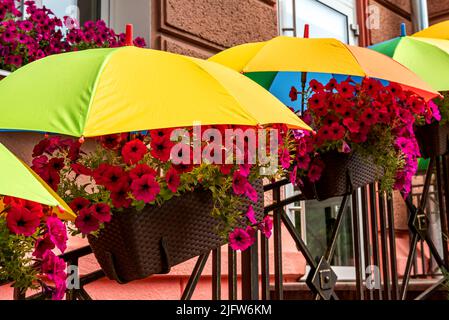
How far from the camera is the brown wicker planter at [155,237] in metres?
2.02

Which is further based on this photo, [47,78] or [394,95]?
[394,95]

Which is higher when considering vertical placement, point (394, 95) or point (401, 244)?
point (394, 95)

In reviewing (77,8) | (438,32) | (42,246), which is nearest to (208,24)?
(77,8)

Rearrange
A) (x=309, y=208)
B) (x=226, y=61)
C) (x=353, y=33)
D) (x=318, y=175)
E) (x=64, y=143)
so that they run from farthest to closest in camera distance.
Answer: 1. (x=353, y=33)
2. (x=309, y=208)
3. (x=226, y=61)
4. (x=318, y=175)
5. (x=64, y=143)

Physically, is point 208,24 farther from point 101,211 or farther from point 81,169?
point 101,211

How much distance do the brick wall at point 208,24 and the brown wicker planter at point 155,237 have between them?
2.16 metres

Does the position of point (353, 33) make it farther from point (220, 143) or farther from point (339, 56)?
point (220, 143)

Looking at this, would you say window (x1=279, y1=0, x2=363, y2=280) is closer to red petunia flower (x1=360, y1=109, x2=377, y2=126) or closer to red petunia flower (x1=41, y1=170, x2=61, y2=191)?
red petunia flower (x1=360, y1=109, x2=377, y2=126)

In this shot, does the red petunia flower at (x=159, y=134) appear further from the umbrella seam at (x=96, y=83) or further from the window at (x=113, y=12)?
the window at (x=113, y=12)

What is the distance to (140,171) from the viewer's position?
1991 millimetres

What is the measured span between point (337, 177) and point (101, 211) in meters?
1.22

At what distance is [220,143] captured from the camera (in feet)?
7.08

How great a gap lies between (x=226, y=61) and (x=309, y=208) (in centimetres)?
286
